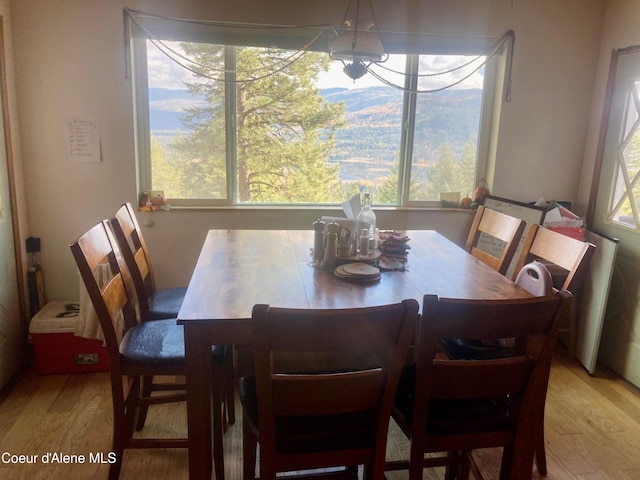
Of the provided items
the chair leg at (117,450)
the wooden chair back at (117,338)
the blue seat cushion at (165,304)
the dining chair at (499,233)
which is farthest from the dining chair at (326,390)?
the dining chair at (499,233)

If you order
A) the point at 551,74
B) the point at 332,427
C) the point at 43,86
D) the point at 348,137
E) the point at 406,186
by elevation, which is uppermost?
the point at 551,74

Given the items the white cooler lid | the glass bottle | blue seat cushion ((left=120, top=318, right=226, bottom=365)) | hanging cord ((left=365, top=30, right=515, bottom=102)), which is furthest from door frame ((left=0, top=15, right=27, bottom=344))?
hanging cord ((left=365, top=30, right=515, bottom=102))

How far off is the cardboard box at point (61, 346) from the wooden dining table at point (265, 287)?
91 centimetres

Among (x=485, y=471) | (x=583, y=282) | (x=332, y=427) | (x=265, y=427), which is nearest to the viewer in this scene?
(x=265, y=427)

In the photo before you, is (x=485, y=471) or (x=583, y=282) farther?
(x=583, y=282)

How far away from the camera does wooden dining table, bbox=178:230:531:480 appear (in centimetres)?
136

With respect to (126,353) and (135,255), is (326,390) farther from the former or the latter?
(135,255)

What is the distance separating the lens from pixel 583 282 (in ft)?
9.15

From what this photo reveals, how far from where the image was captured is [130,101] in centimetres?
266

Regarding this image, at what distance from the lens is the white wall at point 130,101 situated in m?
2.54

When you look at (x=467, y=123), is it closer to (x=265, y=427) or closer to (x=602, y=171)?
(x=602, y=171)

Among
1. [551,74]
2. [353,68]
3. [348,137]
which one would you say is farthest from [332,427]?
[551,74]

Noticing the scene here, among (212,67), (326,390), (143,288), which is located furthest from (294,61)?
(326,390)

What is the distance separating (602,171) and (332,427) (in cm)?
247
